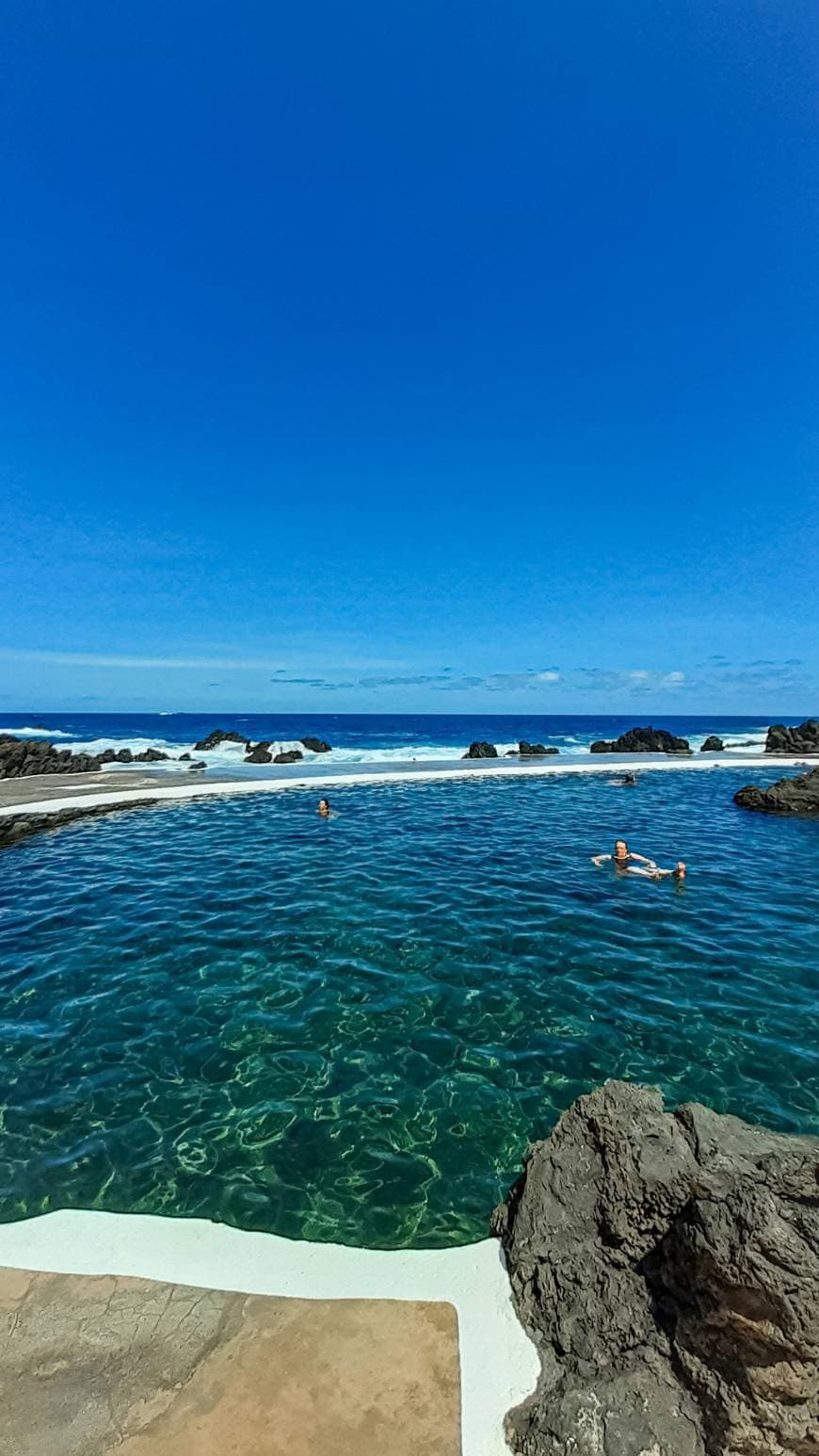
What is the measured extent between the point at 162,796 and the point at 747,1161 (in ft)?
78.9

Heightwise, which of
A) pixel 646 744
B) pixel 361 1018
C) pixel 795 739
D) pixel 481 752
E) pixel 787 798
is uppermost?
pixel 795 739

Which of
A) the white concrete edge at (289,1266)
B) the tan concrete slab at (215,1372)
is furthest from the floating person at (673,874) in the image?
the tan concrete slab at (215,1372)

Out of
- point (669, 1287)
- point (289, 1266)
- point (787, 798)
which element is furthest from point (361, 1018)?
A: point (787, 798)

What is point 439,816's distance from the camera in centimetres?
2161

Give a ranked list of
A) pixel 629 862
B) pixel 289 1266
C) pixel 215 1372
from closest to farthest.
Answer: pixel 215 1372, pixel 289 1266, pixel 629 862

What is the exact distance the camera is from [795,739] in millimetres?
52562

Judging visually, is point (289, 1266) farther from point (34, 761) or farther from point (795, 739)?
point (795, 739)

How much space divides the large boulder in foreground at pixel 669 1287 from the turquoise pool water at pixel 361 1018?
4.26ft

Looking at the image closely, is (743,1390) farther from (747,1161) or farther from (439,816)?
(439,816)

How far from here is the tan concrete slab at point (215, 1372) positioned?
3.26m

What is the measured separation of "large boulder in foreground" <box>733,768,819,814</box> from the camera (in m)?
23.0

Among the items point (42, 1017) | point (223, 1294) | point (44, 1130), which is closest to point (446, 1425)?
point (223, 1294)

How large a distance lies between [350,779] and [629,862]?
1793cm

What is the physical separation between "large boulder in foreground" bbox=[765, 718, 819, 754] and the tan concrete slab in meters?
56.2
